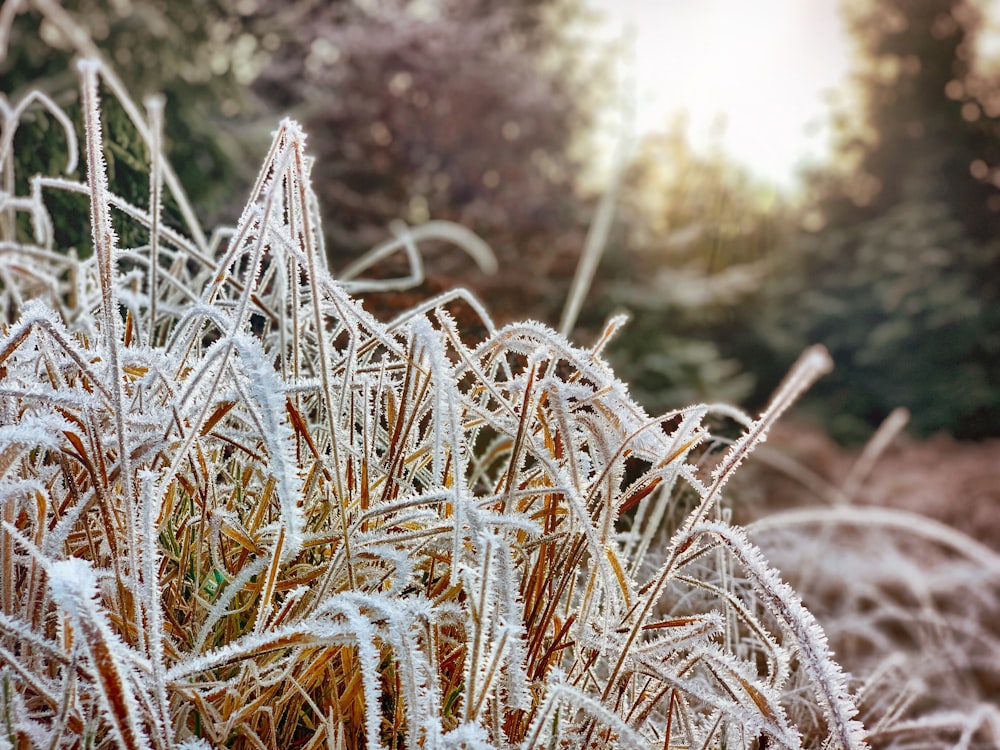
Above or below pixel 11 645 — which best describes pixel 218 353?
above

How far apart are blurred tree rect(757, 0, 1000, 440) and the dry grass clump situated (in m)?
9.41

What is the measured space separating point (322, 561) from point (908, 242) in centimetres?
1073

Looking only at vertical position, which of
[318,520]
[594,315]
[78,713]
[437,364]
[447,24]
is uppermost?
[447,24]

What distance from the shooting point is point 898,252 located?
9891 millimetres

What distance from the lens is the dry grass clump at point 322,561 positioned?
1.38 ft

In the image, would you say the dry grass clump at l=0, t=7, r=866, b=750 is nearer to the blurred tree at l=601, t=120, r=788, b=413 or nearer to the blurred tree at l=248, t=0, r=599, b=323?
the blurred tree at l=601, t=120, r=788, b=413

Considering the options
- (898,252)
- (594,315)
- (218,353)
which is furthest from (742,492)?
(898,252)

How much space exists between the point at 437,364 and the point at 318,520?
19cm

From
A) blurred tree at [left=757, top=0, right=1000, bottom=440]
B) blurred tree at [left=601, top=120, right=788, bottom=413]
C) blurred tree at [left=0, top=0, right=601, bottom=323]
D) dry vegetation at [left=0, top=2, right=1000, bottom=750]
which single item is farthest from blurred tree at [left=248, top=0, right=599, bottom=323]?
dry vegetation at [left=0, top=2, right=1000, bottom=750]

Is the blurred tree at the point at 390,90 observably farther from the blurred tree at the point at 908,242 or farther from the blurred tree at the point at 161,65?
the blurred tree at the point at 908,242

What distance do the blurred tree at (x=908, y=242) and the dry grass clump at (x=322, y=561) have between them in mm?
Result: 9413

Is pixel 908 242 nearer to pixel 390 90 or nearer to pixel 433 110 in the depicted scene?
pixel 433 110

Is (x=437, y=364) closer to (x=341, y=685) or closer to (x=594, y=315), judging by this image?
(x=341, y=685)

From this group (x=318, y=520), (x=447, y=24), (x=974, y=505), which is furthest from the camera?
(x=447, y=24)
